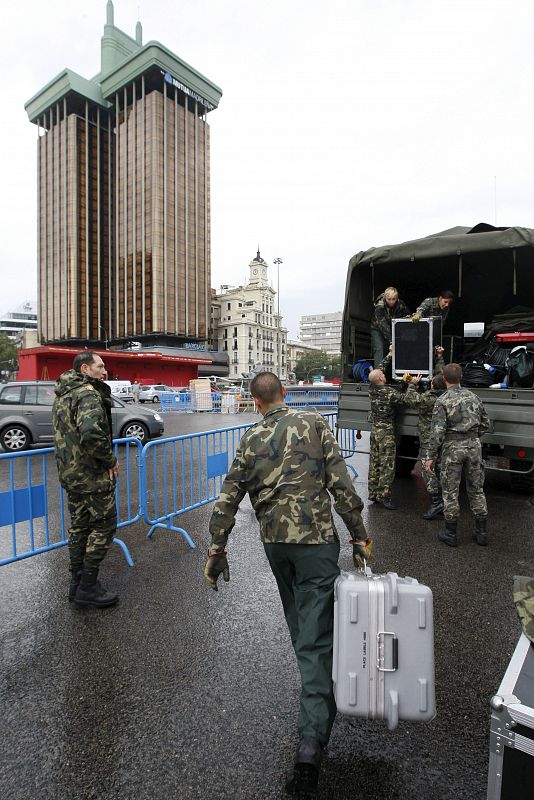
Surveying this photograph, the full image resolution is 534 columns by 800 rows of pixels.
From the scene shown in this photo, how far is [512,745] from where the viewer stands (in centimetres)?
139

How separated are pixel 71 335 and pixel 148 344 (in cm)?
1601

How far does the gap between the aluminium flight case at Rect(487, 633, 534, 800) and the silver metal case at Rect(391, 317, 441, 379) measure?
5.00 m

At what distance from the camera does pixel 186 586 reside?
151 inches

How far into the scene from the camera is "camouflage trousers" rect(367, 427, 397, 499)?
19.4 ft

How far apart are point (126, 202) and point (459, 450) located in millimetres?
90838

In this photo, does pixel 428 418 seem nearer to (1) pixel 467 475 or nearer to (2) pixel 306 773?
(1) pixel 467 475

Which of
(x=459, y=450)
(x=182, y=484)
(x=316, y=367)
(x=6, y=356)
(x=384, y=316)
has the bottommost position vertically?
(x=182, y=484)

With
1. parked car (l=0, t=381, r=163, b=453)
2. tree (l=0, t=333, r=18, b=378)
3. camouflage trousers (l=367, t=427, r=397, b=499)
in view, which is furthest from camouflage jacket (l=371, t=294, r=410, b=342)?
tree (l=0, t=333, r=18, b=378)

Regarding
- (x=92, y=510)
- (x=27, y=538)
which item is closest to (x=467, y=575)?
(x=92, y=510)

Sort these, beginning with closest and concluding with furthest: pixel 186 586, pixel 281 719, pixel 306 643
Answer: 1. pixel 306 643
2. pixel 281 719
3. pixel 186 586

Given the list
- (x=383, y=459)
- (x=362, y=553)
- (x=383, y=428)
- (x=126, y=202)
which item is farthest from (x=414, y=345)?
(x=126, y=202)

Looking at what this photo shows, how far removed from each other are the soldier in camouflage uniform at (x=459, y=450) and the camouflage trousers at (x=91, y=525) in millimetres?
3229

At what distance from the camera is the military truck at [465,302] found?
5207 mm

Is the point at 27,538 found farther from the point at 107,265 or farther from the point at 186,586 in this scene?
the point at 107,265
